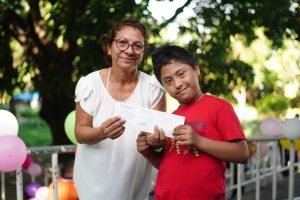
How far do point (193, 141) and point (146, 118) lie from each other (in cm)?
25

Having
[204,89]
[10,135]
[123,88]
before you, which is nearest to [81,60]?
[204,89]

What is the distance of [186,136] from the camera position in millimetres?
1983

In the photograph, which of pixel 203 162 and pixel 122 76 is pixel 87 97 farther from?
pixel 203 162

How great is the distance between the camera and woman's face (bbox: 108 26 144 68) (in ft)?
7.66

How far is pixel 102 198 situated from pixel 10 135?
41.4 inches

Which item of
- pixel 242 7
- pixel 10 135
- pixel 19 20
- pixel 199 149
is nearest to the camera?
pixel 199 149

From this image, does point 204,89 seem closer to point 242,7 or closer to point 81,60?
point 242,7

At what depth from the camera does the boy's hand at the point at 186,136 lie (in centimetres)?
198

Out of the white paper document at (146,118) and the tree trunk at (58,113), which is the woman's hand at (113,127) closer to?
the white paper document at (146,118)

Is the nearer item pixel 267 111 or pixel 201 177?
pixel 201 177

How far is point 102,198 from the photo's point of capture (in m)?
2.42

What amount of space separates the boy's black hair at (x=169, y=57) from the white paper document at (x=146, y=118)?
10.3 inches

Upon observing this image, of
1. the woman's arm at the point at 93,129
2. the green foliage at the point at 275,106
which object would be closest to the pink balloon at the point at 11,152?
the woman's arm at the point at 93,129

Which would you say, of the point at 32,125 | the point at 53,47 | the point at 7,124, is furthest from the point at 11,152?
the point at 32,125
